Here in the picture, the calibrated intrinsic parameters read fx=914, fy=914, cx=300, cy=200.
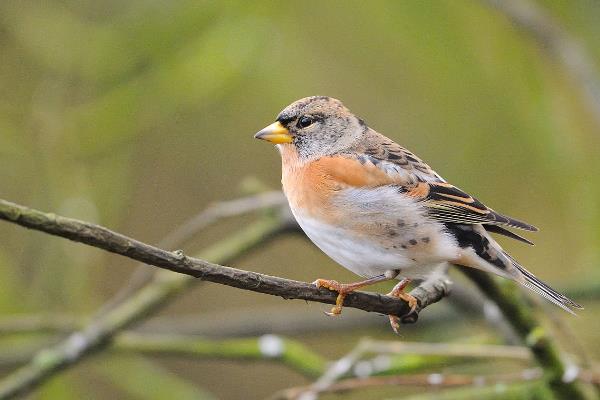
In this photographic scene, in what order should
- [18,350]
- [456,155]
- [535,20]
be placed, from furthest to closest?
[456,155] < [535,20] < [18,350]

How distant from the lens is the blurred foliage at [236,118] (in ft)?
13.5

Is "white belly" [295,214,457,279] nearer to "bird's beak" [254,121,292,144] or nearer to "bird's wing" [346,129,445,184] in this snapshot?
"bird's wing" [346,129,445,184]

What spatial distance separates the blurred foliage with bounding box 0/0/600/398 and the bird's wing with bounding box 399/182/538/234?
47.9 inches

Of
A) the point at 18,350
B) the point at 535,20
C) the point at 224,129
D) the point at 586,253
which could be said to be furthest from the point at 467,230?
the point at 224,129

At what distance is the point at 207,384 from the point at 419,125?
82.0 inches

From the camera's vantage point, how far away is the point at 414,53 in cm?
466

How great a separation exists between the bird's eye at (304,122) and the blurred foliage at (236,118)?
997 millimetres

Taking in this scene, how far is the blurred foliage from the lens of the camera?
412cm

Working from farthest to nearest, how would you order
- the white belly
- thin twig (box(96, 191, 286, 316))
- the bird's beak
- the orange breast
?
thin twig (box(96, 191, 286, 316)) → the bird's beak → the orange breast → the white belly

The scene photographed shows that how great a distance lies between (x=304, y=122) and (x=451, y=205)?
674 millimetres

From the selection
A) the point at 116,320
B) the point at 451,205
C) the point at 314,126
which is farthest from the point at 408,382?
the point at 116,320

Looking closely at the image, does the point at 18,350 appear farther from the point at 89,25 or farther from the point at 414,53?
the point at 414,53

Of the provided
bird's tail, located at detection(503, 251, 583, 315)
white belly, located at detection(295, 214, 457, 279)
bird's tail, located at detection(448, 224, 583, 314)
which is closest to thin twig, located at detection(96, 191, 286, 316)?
white belly, located at detection(295, 214, 457, 279)

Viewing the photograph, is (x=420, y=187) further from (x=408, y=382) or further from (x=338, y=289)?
(x=338, y=289)
